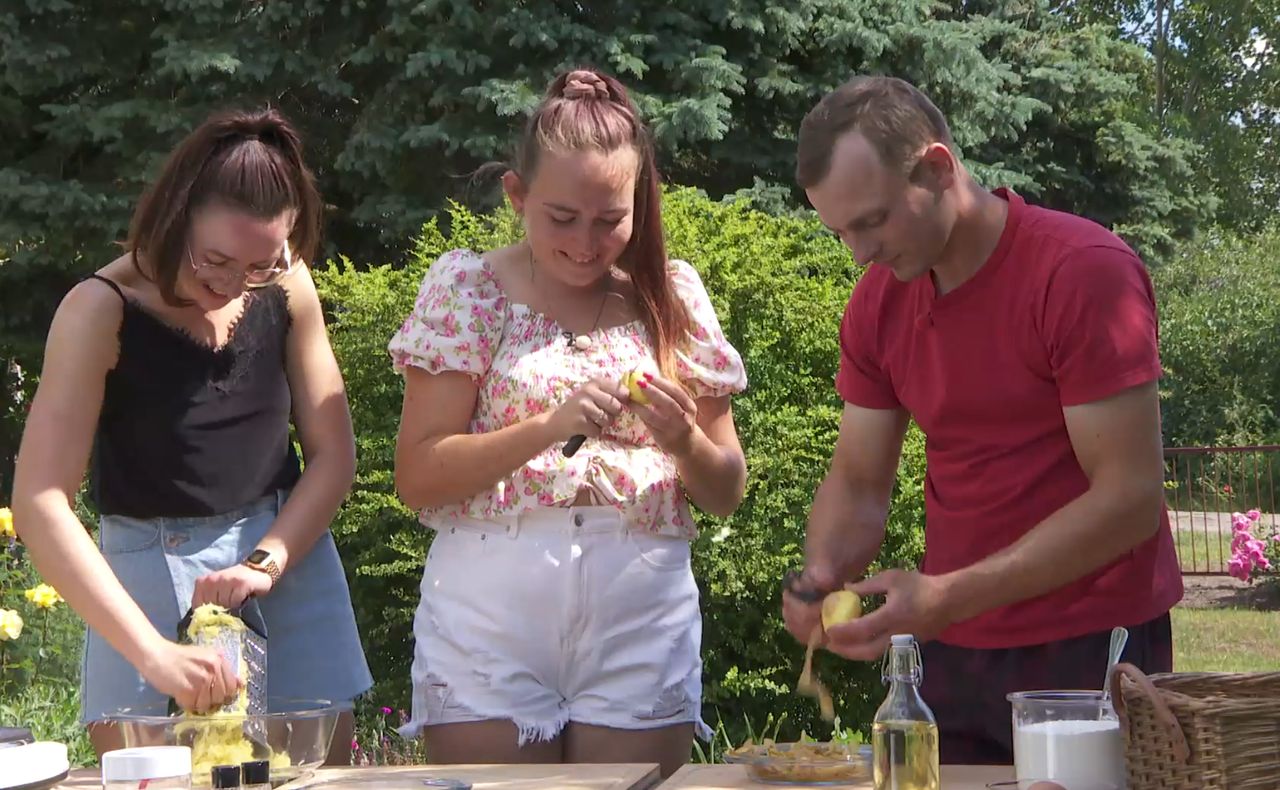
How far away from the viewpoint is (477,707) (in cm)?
267

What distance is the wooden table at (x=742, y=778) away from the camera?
2191 millimetres

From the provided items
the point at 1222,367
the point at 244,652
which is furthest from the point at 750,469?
the point at 1222,367

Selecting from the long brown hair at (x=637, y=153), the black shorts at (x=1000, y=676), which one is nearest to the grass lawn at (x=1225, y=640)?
the black shorts at (x=1000, y=676)

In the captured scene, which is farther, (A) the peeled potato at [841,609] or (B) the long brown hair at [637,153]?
(B) the long brown hair at [637,153]

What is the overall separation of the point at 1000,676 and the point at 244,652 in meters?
1.20

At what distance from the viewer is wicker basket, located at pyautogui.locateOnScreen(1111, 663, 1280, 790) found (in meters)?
1.85

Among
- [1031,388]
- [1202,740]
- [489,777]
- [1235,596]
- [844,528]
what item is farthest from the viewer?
[1235,596]

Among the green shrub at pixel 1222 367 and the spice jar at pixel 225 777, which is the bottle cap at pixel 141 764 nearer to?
the spice jar at pixel 225 777

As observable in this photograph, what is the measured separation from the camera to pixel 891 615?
2.31 metres

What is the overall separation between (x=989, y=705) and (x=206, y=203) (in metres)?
1.53

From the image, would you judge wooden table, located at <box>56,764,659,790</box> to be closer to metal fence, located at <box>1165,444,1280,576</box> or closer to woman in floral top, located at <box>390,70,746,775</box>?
woman in floral top, located at <box>390,70,746,775</box>

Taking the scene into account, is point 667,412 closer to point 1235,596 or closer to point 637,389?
point 637,389

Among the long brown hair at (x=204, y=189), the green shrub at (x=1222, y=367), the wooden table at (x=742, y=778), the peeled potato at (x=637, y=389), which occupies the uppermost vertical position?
the green shrub at (x=1222, y=367)

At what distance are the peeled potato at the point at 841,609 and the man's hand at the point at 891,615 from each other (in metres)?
0.01
